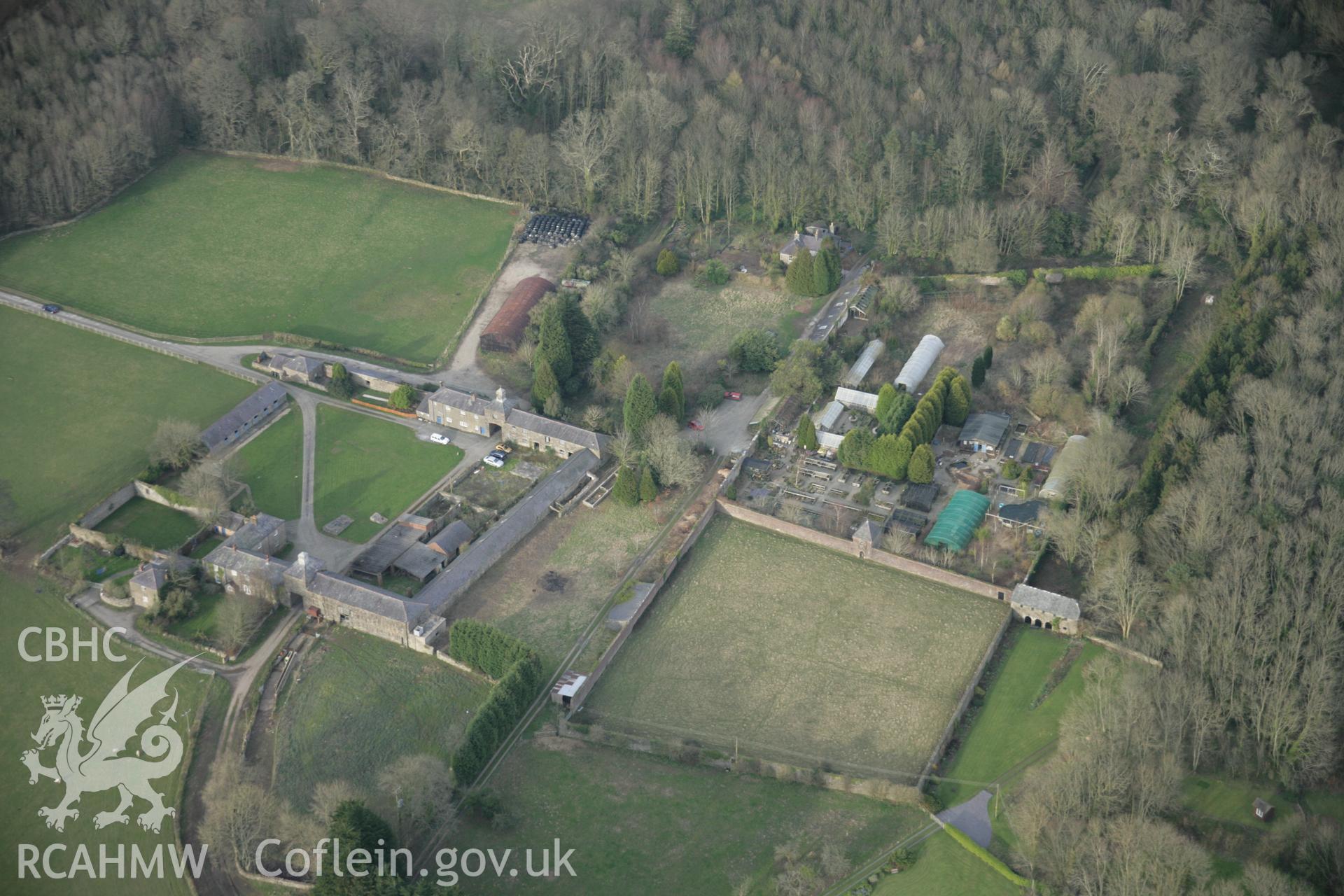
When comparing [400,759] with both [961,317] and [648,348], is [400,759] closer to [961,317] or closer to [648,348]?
[648,348]

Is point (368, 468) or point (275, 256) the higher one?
point (275, 256)

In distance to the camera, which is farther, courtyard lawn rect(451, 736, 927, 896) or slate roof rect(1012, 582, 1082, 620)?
slate roof rect(1012, 582, 1082, 620)

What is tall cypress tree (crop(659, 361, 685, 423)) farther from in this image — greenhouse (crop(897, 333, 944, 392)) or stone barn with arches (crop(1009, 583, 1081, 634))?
stone barn with arches (crop(1009, 583, 1081, 634))

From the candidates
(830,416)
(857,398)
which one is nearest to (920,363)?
(857,398)

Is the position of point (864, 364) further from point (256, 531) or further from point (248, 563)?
point (248, 563)

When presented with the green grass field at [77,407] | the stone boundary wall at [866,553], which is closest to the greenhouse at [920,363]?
the stone boundary wall at [866,553]

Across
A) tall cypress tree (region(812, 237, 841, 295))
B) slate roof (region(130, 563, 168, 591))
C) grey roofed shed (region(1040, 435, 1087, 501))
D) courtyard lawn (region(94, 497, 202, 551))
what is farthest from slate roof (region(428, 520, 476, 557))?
tall cypress tree (region(812, 237, 841, 295))
